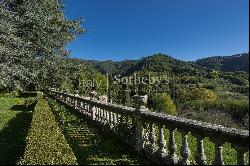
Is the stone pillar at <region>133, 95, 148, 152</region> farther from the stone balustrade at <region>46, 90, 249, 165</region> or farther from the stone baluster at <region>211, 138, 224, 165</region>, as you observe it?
the stone baluster at <region>211, 138, 224, 165</region>

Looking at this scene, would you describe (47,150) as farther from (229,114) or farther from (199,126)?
(229,114)

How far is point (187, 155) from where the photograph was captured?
729 centimetres

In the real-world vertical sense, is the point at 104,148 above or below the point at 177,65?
below

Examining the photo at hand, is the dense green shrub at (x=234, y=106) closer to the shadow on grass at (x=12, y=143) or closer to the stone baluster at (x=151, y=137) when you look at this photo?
the stone baluster at (x=151, y=137)

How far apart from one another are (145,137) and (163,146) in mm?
1234

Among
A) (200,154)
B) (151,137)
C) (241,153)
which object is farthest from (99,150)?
(241,153)

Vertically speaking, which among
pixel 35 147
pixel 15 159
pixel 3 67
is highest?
pixel 3 67

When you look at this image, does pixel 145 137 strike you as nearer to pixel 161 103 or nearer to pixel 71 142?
pixel 71 142

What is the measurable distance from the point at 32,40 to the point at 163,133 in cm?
2187

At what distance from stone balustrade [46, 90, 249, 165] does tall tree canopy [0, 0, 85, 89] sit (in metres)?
9.58

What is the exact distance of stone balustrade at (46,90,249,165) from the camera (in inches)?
235

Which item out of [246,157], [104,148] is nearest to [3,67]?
[104,148]

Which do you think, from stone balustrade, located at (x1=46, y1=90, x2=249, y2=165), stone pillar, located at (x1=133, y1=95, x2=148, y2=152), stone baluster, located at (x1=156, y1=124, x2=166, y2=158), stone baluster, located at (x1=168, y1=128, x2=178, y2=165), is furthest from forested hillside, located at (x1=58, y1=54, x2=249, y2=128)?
stone pillar, located at (x1=133, y1=95, x2=148, y2=152)

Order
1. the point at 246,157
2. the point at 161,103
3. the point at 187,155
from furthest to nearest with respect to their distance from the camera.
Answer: the point at 161,103 → the point at 187,155 → the point at 246,157
